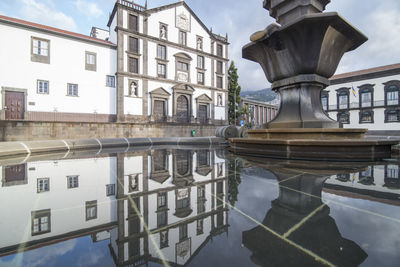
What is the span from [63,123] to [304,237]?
43.2 feet

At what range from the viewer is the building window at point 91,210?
1.34 m

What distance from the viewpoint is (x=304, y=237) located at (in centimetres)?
103

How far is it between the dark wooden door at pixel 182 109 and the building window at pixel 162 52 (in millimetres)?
4730

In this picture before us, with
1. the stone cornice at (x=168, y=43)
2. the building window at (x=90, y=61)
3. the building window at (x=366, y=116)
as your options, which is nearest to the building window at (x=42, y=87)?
the building window at (x=90, y=61)

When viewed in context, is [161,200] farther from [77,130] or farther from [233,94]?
[233,94]

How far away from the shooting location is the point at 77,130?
11.5 metres

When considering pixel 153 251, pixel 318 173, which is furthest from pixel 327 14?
pixel 153 251

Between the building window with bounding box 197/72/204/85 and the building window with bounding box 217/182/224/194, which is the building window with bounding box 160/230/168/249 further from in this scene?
the building window with bounding box 197/72/204/85

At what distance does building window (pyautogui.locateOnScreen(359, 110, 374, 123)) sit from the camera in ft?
88.4

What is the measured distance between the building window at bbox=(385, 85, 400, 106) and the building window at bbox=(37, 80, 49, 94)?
3863cm

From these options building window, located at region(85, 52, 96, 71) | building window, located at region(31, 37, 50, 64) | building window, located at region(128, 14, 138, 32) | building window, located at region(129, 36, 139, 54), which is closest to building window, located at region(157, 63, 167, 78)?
building window, located at region(129, 36, 139, 54)

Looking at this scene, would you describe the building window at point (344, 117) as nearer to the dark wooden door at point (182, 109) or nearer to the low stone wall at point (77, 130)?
the dark wooden door at point (182, 109)

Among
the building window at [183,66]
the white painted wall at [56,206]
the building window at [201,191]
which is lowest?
the white painted wall at [56,206]

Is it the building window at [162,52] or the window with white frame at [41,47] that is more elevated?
the building window at [162,52]
